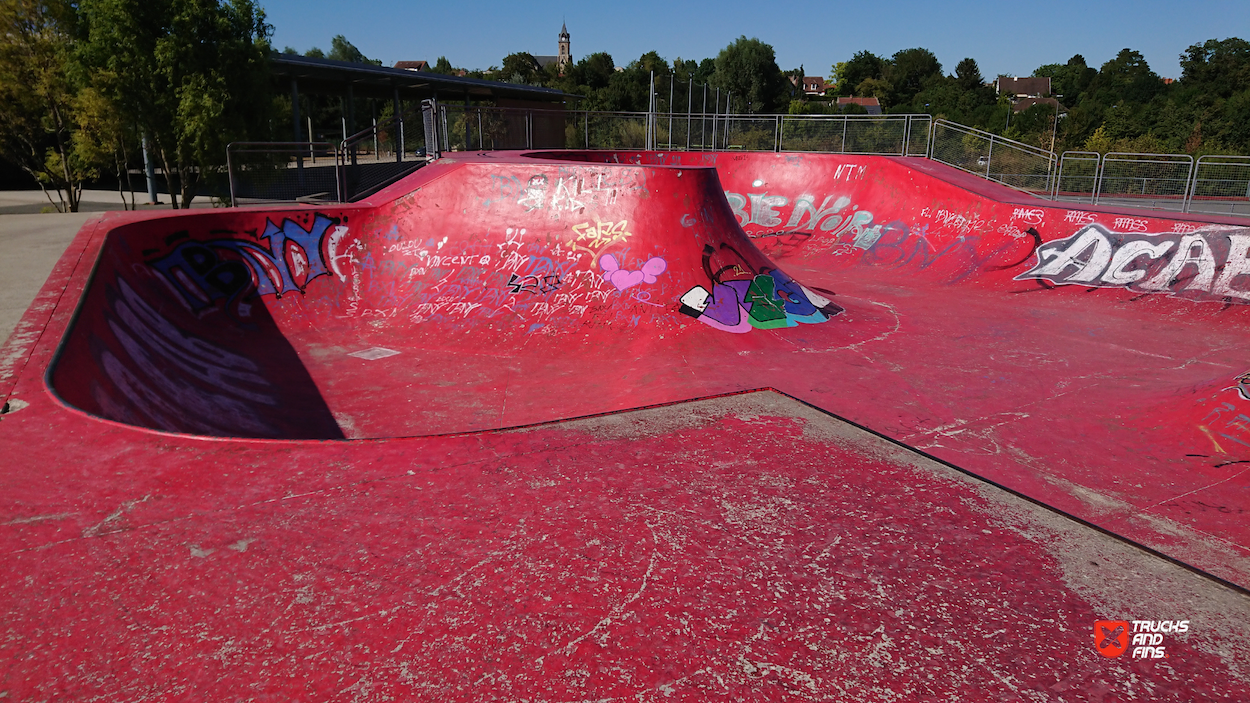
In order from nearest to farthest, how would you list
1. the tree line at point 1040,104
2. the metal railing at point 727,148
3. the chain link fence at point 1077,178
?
the metal railing at point 727,148 → the chain link fence at point 1077,178 → the tree line at point 1040,104

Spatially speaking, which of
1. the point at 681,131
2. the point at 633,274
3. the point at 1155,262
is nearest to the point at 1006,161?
the point at 1155,262

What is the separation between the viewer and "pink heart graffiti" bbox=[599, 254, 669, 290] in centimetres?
1022

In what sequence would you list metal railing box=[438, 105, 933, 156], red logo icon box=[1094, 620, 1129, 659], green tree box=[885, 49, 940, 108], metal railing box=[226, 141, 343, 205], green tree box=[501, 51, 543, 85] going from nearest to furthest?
red logo icon box=[1094, 620, 1129, 659] → metal railing box=[226, 141, 343, 205] → metal railing box=[438, 105, 933, 156] → green tree box=[501, 51, 543, 85] → green tree box=[885, 49, 940, 108]

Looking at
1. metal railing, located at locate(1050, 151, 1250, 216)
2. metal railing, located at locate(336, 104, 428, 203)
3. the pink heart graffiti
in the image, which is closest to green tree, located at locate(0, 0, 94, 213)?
metal railing, located at locate(336, 104, 428, 203)

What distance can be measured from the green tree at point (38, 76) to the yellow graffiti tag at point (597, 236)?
14046 mm

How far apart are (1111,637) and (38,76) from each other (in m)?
22.7

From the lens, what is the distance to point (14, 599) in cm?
276

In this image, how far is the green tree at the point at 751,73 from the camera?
2359 inches

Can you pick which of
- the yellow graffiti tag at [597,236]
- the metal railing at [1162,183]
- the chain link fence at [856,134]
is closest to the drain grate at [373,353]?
the yellow graffiti tag at [597,236]

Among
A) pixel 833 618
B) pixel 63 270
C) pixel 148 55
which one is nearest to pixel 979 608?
pixel 833 618

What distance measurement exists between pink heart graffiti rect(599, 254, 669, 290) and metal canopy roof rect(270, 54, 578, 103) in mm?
17465

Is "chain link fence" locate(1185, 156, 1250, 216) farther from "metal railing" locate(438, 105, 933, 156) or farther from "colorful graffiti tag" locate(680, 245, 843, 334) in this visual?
"colorful graffiti tag" locate(680, 245, 843, 334)

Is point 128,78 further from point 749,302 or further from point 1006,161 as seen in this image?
point 1006,161

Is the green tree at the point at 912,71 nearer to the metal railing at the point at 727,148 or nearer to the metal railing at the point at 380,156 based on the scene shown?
the metal railing at the point at 727,148
